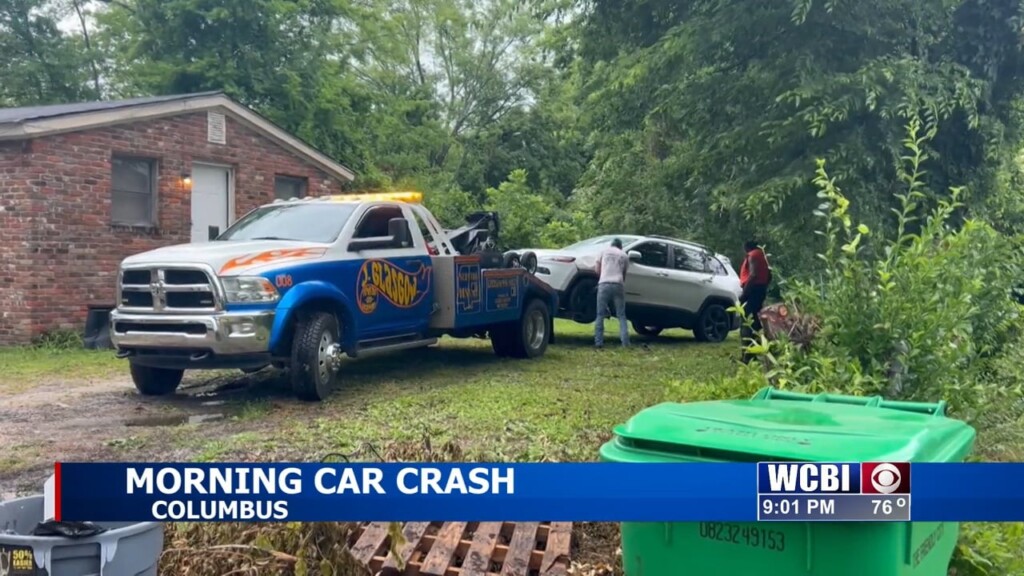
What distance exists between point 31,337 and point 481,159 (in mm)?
25216

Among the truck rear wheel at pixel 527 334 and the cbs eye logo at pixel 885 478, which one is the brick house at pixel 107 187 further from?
the cbs eye logo at pixel 885 478

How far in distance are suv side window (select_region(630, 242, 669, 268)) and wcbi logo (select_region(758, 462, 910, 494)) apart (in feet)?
40.3

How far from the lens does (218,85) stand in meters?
23.3

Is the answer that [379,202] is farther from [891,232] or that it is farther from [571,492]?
[571,492]

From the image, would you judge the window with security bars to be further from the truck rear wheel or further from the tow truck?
the truck rear wheel

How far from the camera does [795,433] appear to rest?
9.63 ft

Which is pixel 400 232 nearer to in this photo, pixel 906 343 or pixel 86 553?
pixel 906 343

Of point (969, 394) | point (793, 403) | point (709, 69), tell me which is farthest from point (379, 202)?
point (793, 403)

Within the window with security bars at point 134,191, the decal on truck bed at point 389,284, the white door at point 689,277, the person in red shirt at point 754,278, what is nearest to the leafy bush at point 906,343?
the decal on truck bed at point 389,284

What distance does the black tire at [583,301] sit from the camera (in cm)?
1475

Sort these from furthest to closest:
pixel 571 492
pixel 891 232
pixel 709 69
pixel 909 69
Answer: pixel 709 69 < pixel 891 232 < pixel 909 69 < pixel 571 492

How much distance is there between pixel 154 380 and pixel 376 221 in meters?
2.73

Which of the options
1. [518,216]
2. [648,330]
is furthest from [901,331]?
[518,216]

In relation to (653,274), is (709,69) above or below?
above
